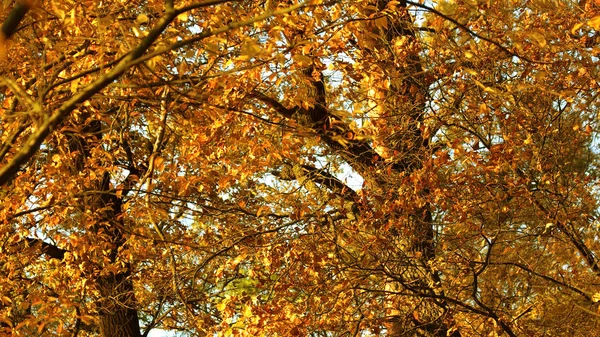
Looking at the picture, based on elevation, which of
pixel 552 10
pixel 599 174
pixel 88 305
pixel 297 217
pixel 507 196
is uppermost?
pixel 599 174

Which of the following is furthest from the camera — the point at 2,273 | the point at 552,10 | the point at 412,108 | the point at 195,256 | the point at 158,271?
the point at 195,256

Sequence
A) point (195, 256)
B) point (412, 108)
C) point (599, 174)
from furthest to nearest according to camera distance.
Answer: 1. point (599, 174)
2. point (195, 256)
3. point (412, 108)

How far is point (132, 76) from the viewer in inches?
219

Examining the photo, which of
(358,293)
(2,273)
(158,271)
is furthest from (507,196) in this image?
(2,273)

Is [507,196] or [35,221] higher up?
[507,196]

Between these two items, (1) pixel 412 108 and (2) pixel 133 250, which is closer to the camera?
(1) pixel 412 108

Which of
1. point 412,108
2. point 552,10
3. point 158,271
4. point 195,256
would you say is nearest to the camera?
point 412,108

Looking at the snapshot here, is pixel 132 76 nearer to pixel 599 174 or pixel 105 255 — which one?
pixel 105 255

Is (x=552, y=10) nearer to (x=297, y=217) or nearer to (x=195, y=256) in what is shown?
(x=297, y=217)

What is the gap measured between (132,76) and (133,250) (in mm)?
3325

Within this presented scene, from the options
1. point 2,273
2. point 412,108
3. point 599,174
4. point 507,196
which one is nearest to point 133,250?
point 2,273

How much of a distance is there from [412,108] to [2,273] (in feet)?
18.2

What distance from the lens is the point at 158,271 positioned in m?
8.09

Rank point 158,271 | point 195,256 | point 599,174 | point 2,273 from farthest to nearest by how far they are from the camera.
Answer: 1. point 599,174
2. point 195,256
3. point 2,273
4. point 158,271
